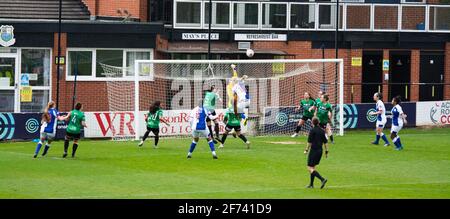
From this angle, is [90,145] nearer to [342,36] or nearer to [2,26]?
[2,26]

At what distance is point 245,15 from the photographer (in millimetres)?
45281

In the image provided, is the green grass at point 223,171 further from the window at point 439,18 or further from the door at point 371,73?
the window at point 439,18

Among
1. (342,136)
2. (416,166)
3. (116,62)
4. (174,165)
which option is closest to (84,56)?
(116,62)

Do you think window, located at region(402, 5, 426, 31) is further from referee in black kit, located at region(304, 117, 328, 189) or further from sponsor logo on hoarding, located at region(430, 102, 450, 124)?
referee in black kit, located at region(304, 117, 328, 189)

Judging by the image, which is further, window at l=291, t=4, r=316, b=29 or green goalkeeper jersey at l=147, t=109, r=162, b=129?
window at l=291, t=4, r=316, b=29

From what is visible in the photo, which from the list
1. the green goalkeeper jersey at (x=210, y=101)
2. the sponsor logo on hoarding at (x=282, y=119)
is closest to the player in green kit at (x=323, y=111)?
the green goalkeeper jersey at (x=210, y=101)

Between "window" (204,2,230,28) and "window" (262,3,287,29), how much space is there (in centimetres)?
162

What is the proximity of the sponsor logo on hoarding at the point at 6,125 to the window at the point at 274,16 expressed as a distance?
12722 millimetres

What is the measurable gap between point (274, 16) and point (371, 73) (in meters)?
5.79

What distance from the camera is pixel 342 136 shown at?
40.1 metres

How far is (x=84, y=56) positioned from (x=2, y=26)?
142 inches

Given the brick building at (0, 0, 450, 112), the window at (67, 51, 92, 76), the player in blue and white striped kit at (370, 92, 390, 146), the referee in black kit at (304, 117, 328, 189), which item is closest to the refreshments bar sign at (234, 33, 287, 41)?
the brick building at (0, 0, 450, 112)

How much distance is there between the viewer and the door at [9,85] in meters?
41.8

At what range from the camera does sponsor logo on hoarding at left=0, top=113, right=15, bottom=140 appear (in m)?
38.0
